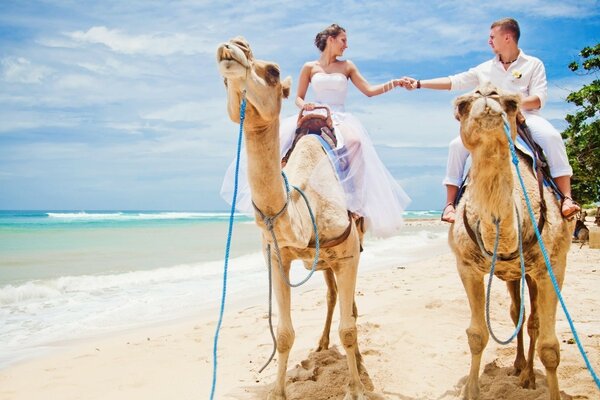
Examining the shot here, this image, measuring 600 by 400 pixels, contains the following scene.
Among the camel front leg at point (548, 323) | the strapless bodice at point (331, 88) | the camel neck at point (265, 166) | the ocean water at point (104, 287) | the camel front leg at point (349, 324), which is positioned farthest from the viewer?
the ocean water at point (104, 287)

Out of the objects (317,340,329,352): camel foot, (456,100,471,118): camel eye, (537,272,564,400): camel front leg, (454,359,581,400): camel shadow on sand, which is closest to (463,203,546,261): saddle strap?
(537,272,564,400): camel front leg

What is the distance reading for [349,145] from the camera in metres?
5.05

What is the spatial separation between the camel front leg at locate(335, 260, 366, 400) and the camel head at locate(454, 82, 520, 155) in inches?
68.8

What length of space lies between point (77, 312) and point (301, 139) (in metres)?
5.27

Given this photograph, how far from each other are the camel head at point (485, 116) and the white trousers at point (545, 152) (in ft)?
4.58

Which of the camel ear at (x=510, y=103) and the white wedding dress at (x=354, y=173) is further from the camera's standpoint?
the white wedding dress at (x=354, y=173)

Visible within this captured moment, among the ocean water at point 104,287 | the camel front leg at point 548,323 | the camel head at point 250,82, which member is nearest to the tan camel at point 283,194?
the camel head at point 250,82

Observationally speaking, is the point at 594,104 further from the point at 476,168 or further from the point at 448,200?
the point at 476,168

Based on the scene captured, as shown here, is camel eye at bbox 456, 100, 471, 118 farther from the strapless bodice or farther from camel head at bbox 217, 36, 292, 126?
the strapless bodice

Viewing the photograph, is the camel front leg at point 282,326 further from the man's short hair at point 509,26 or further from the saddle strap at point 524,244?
the man's short hair at point 509,26

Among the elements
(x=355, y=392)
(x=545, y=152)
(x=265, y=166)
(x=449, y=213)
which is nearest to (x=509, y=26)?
(x=545, y=152)

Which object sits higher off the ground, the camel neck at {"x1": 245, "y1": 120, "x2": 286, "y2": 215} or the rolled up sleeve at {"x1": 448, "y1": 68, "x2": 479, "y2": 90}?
the rolled up sleeve at {"x1": 448, "y1": 68, "x2": 479, "y2": 90}

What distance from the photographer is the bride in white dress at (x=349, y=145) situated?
4816 mm

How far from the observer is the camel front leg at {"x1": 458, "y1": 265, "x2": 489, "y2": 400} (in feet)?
13.5
